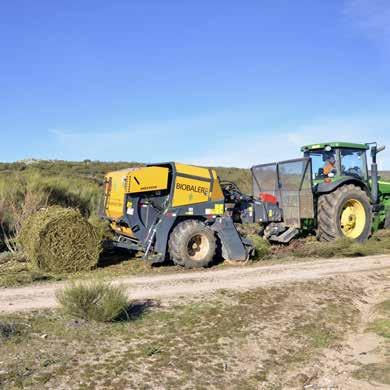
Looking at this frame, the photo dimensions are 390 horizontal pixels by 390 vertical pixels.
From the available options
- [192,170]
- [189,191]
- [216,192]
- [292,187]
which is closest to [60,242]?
[189,191]

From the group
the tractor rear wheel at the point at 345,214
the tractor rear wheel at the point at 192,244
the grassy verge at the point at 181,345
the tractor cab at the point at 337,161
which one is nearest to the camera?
the grassy verge at the point at 181,345

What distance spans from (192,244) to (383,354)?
18.1ft

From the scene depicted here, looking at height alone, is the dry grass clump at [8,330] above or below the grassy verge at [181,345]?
above

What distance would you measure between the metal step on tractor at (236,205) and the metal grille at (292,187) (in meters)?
0.03

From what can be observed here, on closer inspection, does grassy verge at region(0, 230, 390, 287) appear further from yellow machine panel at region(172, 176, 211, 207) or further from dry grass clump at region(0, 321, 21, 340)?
dry grass clump at region(0, 321, 21, 340)

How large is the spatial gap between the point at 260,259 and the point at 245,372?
6.63 metres

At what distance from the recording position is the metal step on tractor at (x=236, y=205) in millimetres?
11227

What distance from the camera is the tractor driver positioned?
48.7 ft

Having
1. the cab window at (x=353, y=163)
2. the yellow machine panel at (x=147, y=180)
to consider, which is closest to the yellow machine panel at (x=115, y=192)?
the yellow machine panel at (x=147, y=180)

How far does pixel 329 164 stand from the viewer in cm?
1495

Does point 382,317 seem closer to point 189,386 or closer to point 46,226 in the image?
point 189,386

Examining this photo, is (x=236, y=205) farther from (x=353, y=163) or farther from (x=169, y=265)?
(x=353, y=163)

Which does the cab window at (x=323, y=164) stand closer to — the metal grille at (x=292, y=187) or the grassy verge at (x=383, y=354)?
the metal grille at (x=292, y=187)

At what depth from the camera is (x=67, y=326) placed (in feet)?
20.5
